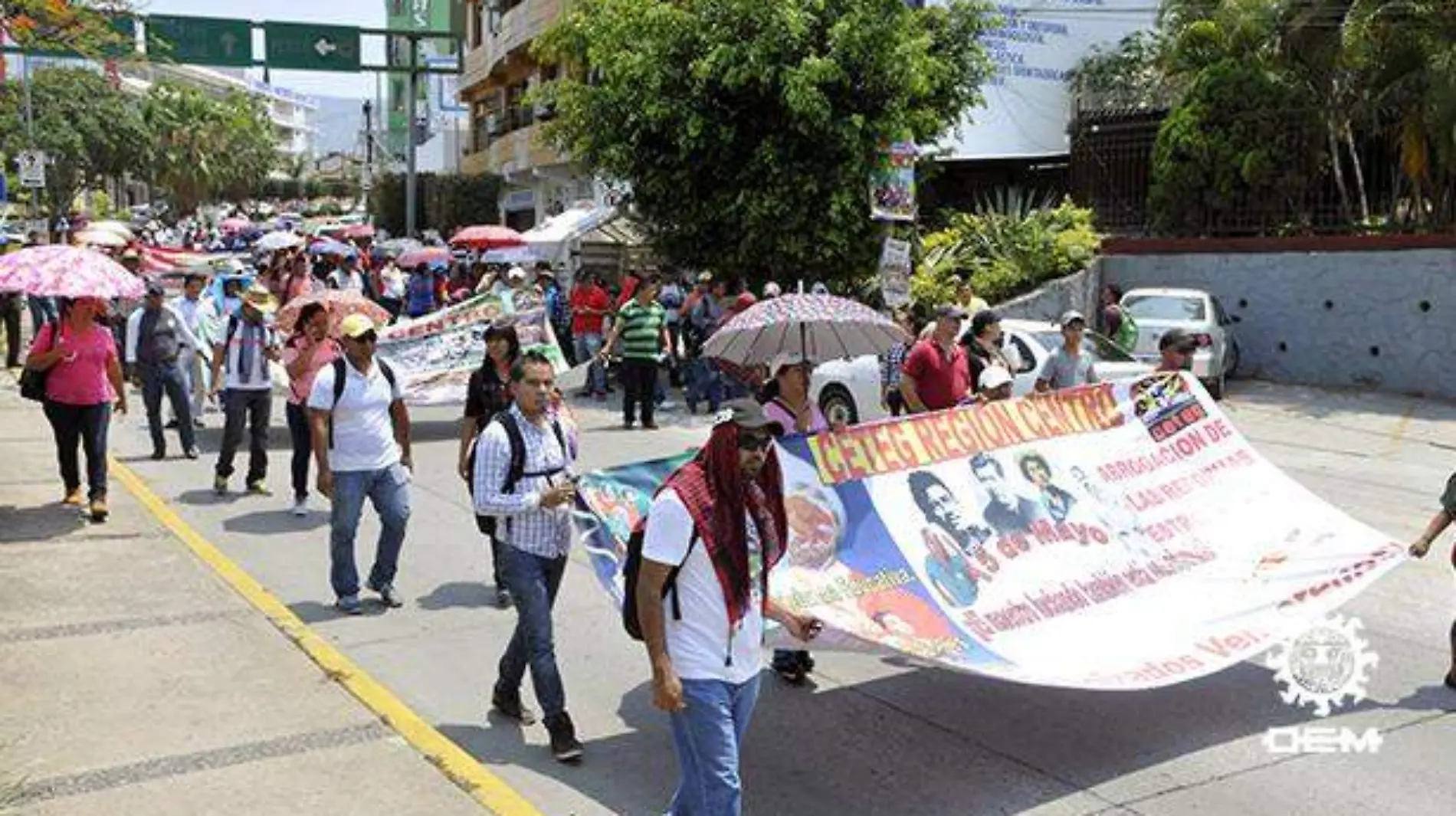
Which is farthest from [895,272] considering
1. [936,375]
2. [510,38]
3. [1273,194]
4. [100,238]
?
[510,38]

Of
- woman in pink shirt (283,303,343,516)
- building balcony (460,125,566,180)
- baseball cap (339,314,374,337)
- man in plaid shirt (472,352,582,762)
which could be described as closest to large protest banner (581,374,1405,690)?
man in plaid shirt (472,352,582,762)

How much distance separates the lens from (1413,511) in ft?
37.7

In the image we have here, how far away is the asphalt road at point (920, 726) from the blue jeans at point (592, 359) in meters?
9.42

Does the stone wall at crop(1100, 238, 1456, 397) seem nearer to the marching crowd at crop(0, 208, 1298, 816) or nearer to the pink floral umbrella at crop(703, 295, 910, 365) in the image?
the marching crowd at crop(0, 208, 1298, 816)

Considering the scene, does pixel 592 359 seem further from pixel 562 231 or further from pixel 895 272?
pixel 562 231

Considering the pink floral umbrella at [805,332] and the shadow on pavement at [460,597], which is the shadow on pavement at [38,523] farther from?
the pink floral umbrella at [805,332]

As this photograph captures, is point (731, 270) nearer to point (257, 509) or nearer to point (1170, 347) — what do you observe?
point (257, 509)

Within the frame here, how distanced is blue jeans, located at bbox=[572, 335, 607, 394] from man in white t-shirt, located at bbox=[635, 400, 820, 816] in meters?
14.1

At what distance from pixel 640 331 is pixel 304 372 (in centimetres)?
558

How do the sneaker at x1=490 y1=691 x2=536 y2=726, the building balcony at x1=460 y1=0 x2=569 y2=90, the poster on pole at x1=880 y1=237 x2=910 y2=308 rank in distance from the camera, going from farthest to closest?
the building balcony at x1=460 y1=0 x2=569 y2=90 < the poster on pole at x1=880 y1=237 x2=910 y2=308 < the sneaker at x1=490 y1=691 x2=536 y2=726

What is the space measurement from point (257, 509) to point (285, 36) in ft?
81.5

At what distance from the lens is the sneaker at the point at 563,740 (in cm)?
557

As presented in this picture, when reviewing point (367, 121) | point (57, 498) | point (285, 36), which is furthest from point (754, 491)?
point (367, 121)

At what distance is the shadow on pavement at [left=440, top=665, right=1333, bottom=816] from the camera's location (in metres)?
5.27
